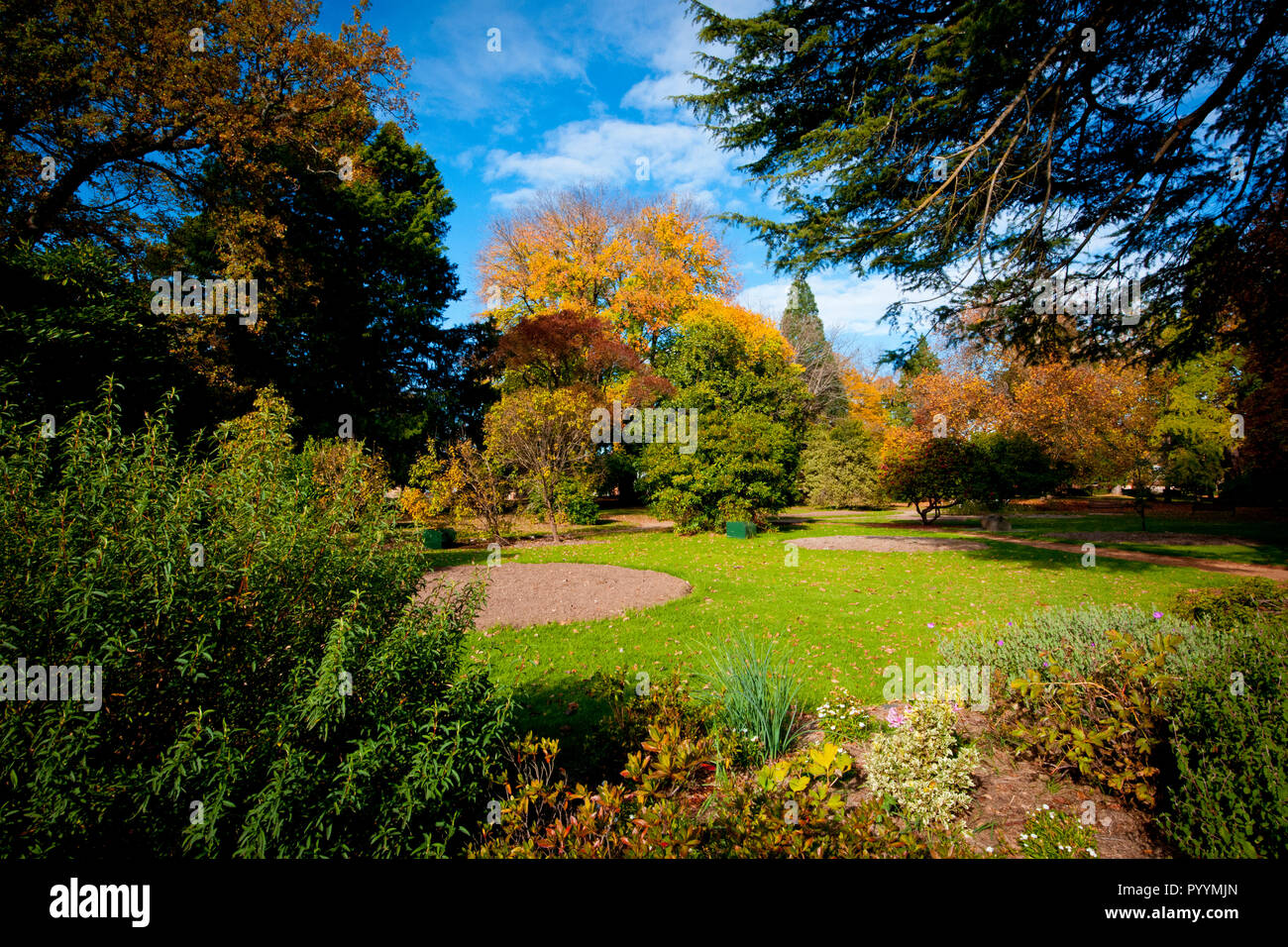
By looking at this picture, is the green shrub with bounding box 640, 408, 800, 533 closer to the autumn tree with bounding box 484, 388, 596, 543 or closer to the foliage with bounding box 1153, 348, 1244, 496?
the autumn tree with bounding box 484, 388, 596, 543

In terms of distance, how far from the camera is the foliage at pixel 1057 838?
248 centimetres

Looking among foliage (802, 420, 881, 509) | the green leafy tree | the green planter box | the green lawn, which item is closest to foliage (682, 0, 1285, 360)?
the green lawn

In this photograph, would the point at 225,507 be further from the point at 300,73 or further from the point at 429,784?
the point at 300,73

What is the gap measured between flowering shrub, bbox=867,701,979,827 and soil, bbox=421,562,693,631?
502 cm

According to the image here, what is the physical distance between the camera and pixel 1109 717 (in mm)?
3246

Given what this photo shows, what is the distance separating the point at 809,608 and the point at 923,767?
17.2 ft

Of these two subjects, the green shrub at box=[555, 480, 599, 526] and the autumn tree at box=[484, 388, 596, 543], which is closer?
the autumn tree at box=[484, 388, 596, 543]

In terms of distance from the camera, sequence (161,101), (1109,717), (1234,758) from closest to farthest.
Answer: (1234,758) < (1109,717) < (161,101)

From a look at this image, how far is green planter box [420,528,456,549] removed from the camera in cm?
1619

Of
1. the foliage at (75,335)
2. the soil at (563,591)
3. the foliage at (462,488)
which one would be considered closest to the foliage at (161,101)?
the foliage at (75,335)

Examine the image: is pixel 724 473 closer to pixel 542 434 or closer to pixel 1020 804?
pixel 542 434

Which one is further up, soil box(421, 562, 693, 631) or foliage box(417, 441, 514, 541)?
foliage box(417, 441, 514, 541)

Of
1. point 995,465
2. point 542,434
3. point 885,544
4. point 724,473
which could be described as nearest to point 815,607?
point 885,544

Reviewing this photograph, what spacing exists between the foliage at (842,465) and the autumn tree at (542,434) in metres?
16.2
